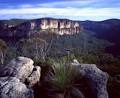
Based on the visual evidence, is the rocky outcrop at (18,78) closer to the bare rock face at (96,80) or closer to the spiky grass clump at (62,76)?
the spiky grass clump at (62,76)

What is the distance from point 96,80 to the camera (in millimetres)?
7680

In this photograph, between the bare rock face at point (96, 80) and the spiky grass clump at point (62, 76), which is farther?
the bare rock face at point (96, 80)

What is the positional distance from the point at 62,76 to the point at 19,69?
3.55ft

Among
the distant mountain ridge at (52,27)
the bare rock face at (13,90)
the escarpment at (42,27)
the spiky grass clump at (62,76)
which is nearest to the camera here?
the bare rock face at (13,90)

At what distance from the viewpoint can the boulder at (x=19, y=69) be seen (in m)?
7.87

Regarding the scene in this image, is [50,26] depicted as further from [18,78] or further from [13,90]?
[13,90]

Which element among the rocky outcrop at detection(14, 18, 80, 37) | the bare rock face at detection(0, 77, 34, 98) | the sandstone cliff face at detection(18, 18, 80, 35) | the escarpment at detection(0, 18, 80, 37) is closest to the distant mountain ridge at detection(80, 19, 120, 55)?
the sandstone cliff face at detection(18, 18, 80, 35)

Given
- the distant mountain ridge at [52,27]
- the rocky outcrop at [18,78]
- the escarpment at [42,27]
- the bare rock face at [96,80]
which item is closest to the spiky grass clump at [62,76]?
the bare rock face at [96,80]

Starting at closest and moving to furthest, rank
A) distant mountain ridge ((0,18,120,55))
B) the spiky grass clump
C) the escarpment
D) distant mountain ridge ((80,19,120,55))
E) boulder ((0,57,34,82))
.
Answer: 1. the spiky grass clump
2. boulder ((0,57,34,82))
3. the escarpment
4. distant mountain ridge ((0,18,120,55))
5. distant mountain ridge ((80,19,120,55))

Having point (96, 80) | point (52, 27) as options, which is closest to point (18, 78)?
point (96, 80)

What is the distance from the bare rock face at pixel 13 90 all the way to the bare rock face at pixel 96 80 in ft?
4.68

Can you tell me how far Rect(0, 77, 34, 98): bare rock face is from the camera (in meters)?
6.90

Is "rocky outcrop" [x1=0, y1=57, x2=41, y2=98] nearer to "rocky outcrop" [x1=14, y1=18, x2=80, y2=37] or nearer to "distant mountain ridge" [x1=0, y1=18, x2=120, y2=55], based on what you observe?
"distant mountain ridge" [x1=0, y1=18, x2=120, y2=55]

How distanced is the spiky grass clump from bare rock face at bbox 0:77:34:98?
24.3 inches
